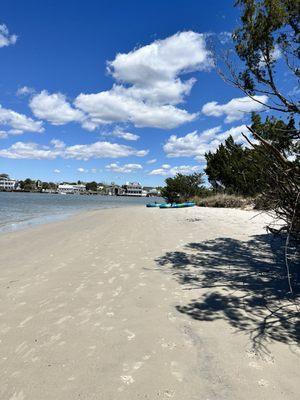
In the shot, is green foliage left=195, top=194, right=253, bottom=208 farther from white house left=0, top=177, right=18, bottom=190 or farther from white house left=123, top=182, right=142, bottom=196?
white house left=0, top=177, right=18, bottom=190

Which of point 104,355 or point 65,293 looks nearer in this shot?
point 104,355

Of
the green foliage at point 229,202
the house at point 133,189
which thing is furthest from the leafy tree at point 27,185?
the green foliage at point 229,202

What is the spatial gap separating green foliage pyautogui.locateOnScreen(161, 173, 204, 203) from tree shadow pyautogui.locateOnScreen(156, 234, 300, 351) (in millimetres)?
36279

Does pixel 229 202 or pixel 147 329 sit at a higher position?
pixel 229 202

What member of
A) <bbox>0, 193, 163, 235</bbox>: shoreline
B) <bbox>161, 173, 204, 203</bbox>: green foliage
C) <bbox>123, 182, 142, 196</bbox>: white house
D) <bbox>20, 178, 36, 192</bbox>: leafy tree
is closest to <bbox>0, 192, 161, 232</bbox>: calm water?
<bbox>0, 193, 163, 235</bbox>: shoreline

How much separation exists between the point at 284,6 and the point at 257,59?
1.41 m

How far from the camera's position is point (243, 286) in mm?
6688

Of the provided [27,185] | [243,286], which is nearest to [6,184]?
[27,185]

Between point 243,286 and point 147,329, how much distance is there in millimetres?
2780

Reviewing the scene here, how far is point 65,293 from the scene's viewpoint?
628cm

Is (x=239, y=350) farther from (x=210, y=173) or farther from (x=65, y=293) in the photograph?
(x=210, y=173)

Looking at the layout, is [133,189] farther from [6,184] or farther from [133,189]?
[6,184]

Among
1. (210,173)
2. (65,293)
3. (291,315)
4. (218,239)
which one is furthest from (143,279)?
(210,173)

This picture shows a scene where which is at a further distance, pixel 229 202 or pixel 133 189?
pixel 133 189
